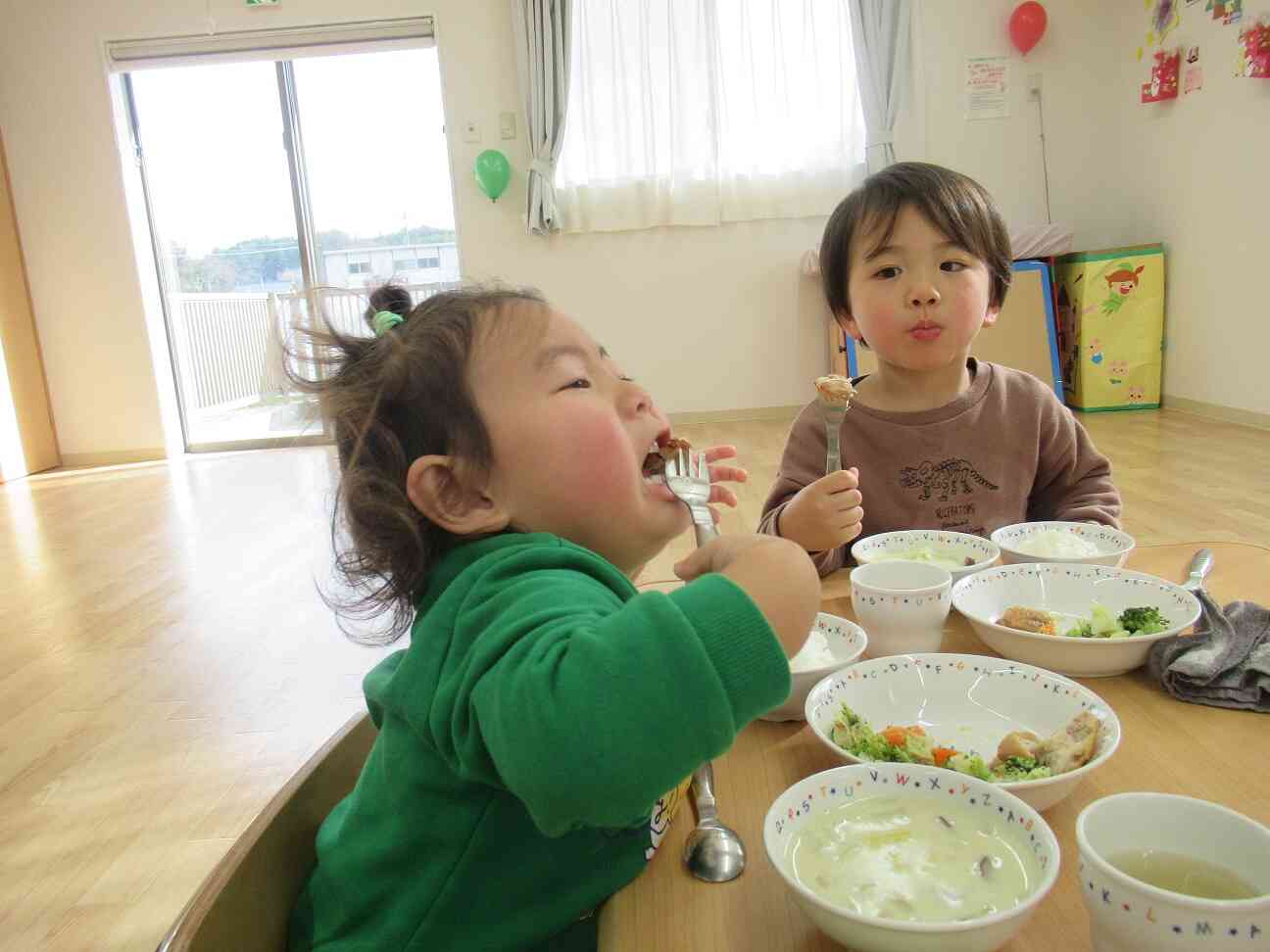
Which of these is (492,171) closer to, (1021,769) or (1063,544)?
(1063,544)

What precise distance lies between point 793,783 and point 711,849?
0.37 ft

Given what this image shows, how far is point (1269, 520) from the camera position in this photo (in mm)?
2672

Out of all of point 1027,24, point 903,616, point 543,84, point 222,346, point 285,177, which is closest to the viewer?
point 903,616

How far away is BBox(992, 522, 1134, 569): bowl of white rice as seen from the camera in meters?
0.92

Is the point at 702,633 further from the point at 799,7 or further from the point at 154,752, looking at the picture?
the point at 799,7

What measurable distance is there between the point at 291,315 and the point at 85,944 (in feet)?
3.64

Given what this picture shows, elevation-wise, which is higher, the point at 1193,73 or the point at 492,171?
the point at 1193,73

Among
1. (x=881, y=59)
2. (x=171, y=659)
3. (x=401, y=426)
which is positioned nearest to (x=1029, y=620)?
(x=401, y=426)

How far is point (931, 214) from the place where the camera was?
128 cm

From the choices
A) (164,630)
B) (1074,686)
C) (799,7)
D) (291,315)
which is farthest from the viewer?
(799,7)

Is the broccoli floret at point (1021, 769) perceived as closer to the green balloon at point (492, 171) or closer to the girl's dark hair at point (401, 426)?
the girl's dark hair at point (401, 426)

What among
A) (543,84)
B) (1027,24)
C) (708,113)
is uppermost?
(1027,24)

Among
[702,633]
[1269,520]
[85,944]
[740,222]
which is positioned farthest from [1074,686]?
[740,222]

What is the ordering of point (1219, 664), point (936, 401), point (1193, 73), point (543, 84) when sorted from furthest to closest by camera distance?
point (543, 84)
point (1193, 73)
point (936, 401)
point (1219, 664)
